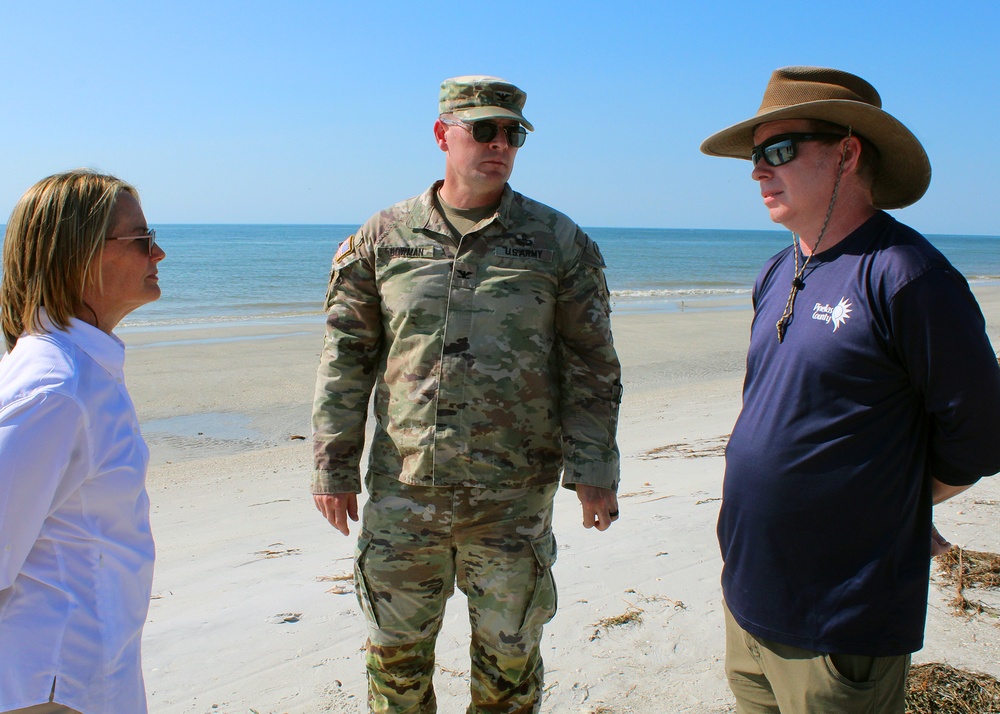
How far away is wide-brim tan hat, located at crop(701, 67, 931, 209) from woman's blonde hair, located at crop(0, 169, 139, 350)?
72.3 inches

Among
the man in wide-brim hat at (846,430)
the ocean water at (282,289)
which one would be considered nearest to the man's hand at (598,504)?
the man in wide-brim hat at (846,430)

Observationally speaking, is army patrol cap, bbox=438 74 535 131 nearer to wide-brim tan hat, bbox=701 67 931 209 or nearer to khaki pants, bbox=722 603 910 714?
wide-brim tan hat, bbox=701 67 931 209

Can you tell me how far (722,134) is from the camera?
2641 mm

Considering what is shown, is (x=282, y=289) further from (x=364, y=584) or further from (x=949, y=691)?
(x=949, y=691)

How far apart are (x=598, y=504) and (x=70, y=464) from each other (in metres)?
1.63

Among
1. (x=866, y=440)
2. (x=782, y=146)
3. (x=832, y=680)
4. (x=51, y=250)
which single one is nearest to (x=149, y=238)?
(x=51, y=250)

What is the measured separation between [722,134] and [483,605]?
1.77 m

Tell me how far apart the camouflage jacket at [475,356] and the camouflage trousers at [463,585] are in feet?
0.35

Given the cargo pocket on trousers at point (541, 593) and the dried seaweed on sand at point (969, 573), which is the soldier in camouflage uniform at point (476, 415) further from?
the dried seaweed on sand at point (969, 573)

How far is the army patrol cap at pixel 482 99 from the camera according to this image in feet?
8.78

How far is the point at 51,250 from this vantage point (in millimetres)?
1796

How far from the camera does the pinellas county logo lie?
6.61ft

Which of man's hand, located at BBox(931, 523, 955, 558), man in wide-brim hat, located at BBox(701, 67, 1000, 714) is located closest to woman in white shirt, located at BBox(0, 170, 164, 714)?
man in wide-brim hat, located at BBox(701, 67, 1000, 714)

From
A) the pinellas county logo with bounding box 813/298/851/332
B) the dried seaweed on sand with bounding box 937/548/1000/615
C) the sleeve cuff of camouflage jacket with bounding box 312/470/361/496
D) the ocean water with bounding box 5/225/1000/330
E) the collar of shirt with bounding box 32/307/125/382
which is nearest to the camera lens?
the collar of shirt with bounding box 32/307/125/382
